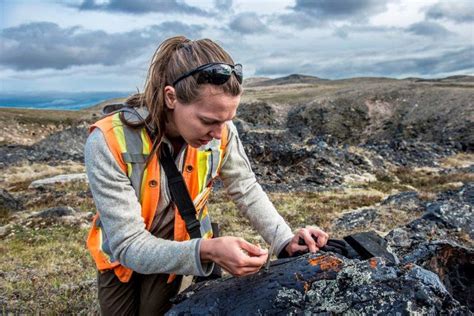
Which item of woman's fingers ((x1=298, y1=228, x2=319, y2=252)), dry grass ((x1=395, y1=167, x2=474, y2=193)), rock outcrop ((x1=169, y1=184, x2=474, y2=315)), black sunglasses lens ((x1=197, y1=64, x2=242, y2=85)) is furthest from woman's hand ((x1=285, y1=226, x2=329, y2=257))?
dry grass ((x1=395, y1=167, x2=474, y2=193))

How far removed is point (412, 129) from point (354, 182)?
31802 millimetres

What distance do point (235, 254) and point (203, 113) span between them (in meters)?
1.06

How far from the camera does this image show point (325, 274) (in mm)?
3039

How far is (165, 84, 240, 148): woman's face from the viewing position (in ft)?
10.9

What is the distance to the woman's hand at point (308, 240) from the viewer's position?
12.1ft

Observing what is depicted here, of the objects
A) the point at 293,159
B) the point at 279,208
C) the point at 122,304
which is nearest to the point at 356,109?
the point at 293,159

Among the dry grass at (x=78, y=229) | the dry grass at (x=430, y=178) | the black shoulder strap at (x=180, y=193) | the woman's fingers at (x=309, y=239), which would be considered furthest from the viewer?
the dry grass at (x=430, y=178)

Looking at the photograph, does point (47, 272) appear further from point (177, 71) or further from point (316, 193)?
point (316, 193)

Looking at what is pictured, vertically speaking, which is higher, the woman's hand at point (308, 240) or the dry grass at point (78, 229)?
the woman's hand at point (308, 240)

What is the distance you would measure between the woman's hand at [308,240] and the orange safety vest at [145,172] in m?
0.75

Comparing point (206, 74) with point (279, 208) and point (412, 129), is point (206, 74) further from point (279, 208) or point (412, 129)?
point (412, 129)

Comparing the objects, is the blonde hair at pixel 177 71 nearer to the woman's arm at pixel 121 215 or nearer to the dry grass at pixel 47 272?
the woman's arm at pixel 121 215

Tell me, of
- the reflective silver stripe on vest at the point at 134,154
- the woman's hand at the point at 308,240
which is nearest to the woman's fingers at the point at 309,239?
the woman's hand at the point at 308,240

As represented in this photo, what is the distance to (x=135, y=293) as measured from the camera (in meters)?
4.21
